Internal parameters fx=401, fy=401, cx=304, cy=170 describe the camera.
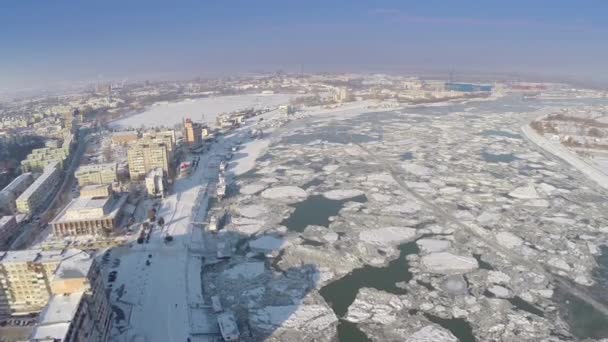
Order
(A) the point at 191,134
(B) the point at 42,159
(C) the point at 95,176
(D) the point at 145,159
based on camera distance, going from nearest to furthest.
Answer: (C) the point at 95,176 → (D) the point at 145,159 → (B) the point at 42,159 → (A) the point at 191,134

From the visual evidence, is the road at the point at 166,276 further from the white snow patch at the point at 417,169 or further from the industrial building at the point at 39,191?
the white snow patch at the point at 417,169

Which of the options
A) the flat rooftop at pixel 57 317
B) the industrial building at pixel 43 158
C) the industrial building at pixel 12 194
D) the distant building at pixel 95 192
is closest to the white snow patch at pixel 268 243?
the flat rooftop at pixel 57 317

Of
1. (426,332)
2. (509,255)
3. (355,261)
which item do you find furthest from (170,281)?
(509,255)

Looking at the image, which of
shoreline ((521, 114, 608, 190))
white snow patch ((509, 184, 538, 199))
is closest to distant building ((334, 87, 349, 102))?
shoreline ((521, 114, 608, 190))

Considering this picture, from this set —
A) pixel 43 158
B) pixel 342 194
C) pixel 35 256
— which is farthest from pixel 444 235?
pixel 43 158

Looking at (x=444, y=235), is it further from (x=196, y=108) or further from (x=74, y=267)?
(x=196, y=108)

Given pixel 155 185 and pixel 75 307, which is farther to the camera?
pixel 155 185
